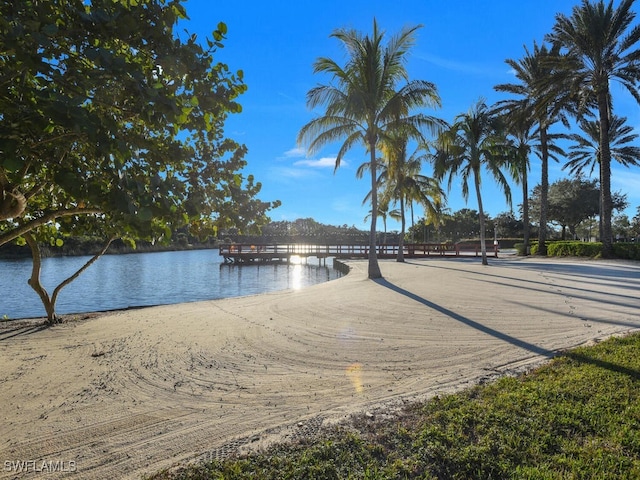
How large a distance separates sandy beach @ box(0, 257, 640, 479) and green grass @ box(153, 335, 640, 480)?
310mm

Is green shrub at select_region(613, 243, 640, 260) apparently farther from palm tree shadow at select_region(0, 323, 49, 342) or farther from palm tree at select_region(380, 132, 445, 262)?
palm tree shadow at select_region(0, 323, 49, 342)

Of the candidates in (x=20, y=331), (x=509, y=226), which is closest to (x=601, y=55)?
(x=20, y=331)

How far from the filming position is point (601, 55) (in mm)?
20125

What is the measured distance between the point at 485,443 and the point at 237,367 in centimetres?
314

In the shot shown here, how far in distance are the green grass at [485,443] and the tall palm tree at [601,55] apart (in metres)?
23.3

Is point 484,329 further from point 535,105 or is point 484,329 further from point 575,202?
point 575,202

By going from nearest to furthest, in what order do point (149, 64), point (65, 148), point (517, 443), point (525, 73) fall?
point (517, 443)
point (65, 148)
point (149, 64)
point (525, 73)

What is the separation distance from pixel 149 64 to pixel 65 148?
41.5 inches

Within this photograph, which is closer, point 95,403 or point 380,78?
point 95,403

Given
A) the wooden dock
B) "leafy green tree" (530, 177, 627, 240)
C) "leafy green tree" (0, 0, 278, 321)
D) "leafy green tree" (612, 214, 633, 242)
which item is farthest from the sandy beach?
"leafy green tree" (612, 214, 633, 242)

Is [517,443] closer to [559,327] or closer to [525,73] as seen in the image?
[559,327]

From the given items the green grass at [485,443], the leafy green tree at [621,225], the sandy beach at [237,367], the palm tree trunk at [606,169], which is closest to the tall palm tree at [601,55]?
the palm tree trunk at [606,169]

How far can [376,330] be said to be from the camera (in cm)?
662

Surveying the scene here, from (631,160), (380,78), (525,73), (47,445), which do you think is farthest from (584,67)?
(47,445)
